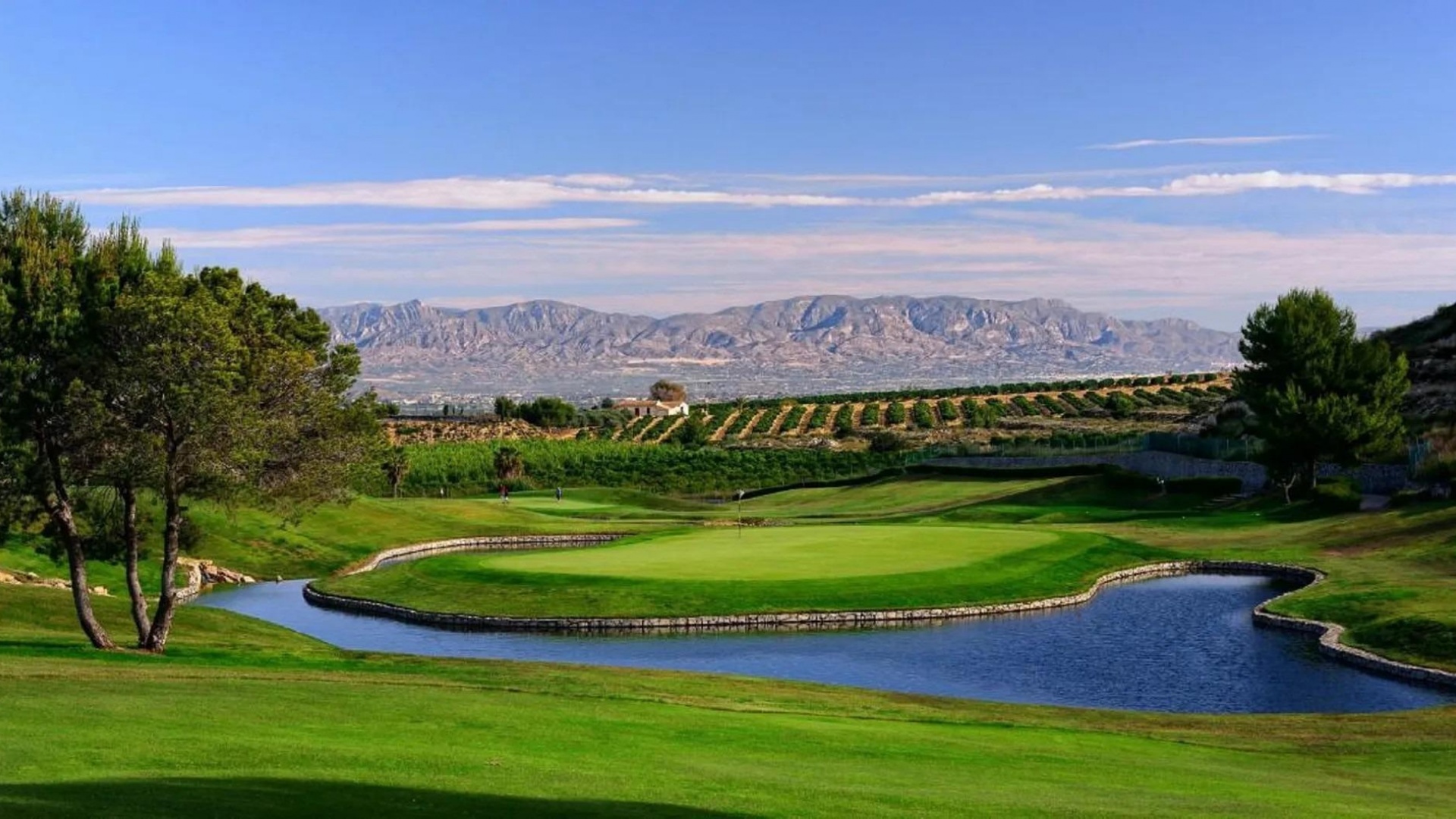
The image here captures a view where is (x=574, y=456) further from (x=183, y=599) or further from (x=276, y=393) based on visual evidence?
(x=276, y=393)

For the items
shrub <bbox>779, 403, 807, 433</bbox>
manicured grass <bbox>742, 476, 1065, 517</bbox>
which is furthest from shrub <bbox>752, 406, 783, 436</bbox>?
manicured grass <bbox>742, 476, 1065, 517</bbox>

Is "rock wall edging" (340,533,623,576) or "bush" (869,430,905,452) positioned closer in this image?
"rock wall edging" (340,533,623,576)

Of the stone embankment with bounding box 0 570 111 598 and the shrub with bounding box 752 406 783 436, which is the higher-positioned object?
the shrub with bounding box 752 406 783 436

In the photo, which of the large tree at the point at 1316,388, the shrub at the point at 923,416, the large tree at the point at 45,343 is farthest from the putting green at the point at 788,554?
the shrub at the point at 923,416

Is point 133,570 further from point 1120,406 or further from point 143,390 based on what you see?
point 1120,406

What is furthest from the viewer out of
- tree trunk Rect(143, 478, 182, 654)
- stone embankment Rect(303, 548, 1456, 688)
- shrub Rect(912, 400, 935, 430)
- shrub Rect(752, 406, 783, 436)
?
shrub Rect(752, 406, 783, 436)

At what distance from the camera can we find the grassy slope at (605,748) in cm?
1716

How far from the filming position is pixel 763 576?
57469 mm

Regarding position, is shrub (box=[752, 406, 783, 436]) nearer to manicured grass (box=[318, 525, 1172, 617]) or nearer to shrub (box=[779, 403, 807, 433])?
shrub (box=[779, 403, 807, 433])

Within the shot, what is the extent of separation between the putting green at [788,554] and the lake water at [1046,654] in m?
6.50

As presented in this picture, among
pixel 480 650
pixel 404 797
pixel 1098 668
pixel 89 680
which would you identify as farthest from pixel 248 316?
pixel 1098 668

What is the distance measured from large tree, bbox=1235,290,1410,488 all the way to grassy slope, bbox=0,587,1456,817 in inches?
2005

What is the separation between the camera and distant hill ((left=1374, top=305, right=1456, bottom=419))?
328 feet

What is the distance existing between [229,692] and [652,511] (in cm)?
8103
